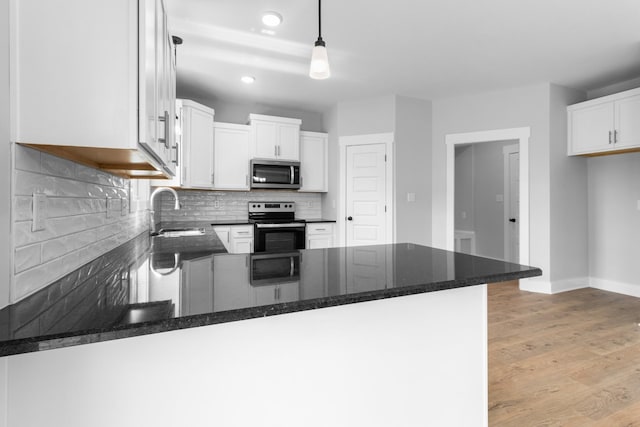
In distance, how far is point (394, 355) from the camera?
1131 millimetres

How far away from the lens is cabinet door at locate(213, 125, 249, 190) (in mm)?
4406

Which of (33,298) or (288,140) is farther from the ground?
(288,140)

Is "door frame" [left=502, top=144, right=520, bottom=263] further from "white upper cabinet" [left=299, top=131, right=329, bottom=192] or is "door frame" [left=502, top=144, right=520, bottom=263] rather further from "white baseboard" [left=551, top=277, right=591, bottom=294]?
"white upper cabinet" [left=299, top=131, right=329, bottom=192]

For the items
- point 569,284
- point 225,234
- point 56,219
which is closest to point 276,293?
point 56,219

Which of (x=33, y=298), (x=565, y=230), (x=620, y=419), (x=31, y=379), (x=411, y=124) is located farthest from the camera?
(x=411, y=124)

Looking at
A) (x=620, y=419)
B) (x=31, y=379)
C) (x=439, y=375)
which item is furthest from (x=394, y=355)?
(x=620, y=419)

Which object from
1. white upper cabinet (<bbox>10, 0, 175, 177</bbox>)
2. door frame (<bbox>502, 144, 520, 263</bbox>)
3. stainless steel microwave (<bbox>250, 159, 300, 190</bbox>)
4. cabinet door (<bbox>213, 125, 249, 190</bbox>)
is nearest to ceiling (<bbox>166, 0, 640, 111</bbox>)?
cabinet door (<bbox>213, 125, 249, 190</bbox>)

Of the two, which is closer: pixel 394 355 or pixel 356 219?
pixel 394 355

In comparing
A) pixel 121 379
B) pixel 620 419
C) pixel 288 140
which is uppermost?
pixel 288 140

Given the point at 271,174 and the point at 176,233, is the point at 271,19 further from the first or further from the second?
the point at 271,174

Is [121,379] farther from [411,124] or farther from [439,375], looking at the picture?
[411,124]

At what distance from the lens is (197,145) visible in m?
4.10

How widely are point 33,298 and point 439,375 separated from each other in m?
1.26

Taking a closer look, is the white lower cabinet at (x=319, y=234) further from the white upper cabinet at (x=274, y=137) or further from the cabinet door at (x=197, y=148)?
the cabinet door at (x=197, y=148)
